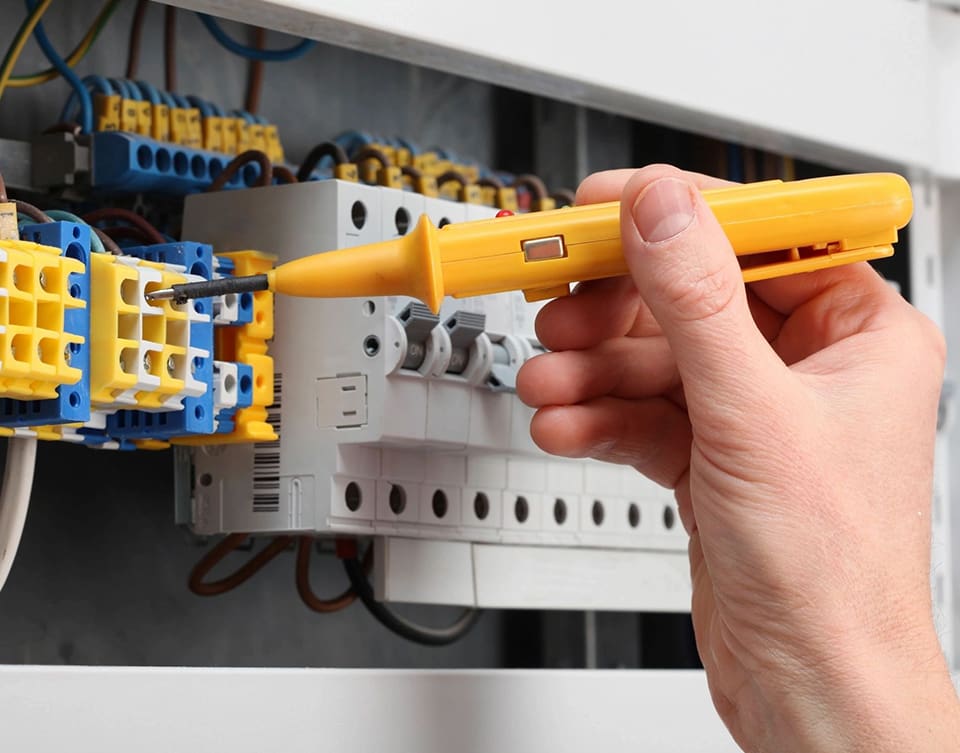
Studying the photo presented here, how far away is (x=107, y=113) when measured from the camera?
890mm

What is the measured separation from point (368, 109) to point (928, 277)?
49 cm

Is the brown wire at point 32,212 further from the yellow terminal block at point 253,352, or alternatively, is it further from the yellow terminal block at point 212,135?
the yellow terminal block at point 212,135

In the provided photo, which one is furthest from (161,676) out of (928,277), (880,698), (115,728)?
(928,277)

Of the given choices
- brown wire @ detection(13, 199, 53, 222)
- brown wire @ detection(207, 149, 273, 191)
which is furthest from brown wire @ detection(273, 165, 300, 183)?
brown wire @ detection(13, 199, 53, 222)

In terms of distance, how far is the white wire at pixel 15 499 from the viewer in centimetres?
70

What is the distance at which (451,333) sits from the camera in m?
0.83

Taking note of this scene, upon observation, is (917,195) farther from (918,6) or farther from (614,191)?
(614,191)

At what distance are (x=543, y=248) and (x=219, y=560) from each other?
0.37 meters

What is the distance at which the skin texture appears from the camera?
0.65 m

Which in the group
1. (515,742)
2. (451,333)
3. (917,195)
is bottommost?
(515,742)

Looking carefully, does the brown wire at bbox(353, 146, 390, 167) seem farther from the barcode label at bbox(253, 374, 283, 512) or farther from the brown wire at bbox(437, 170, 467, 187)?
the barcode label at bbox(253, 374, 283, 512)

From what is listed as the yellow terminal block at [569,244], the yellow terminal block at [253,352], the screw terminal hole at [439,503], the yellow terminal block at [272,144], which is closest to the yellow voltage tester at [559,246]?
the yellow terminal block at [569,244]

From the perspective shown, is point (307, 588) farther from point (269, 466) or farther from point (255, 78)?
point (255, 78)

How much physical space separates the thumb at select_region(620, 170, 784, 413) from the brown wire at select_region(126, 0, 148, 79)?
456mm
